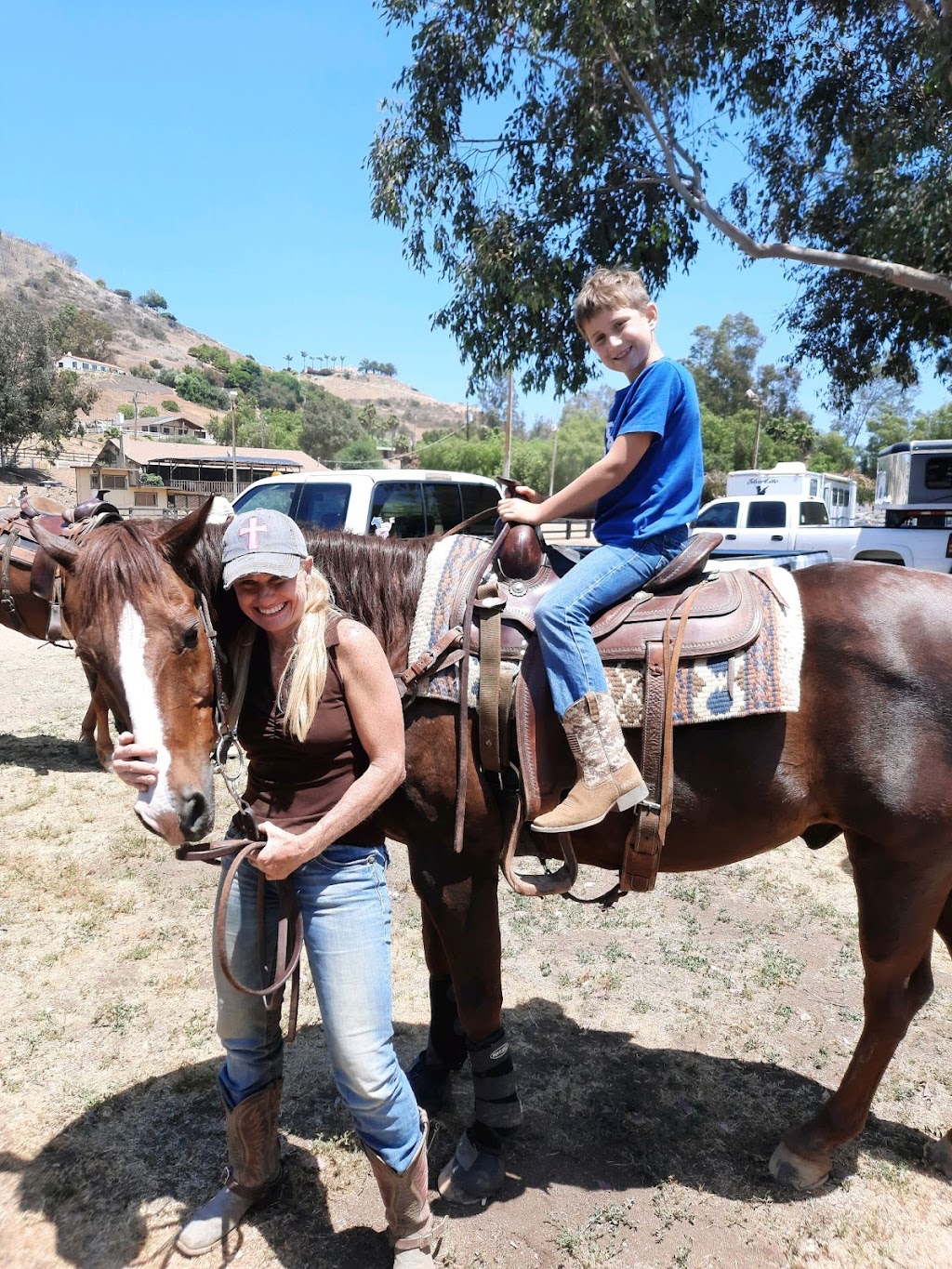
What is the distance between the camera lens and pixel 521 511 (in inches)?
93.4

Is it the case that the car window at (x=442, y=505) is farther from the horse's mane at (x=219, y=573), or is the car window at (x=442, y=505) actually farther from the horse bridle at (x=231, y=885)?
the horse bridle at (x=231, y=885)

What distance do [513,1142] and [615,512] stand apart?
7.00ft

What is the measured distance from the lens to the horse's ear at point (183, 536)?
1.95 m

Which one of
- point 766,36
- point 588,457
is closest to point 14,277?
point 588,457

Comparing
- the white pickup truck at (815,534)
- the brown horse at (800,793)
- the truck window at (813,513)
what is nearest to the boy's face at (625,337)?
the brown horse at (800,793)

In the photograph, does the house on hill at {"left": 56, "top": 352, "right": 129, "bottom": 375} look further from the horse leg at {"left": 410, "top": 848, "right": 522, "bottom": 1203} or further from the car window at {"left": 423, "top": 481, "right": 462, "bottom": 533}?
the horse leg at {"left": 410, "top": 848, "right": 522, "bottom": 1203}

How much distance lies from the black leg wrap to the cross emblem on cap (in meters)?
1.65

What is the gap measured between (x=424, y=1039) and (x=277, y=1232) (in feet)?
3.23

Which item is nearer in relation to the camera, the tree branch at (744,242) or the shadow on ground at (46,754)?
the shadow on ground at (46,754)

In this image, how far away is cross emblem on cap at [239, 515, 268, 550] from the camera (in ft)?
6.06

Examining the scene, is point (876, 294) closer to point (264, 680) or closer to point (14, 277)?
point (264, 680)

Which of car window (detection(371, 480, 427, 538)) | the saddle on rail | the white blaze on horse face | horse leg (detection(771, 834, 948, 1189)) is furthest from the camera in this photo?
car window (detection(371, 480, 427, 538))

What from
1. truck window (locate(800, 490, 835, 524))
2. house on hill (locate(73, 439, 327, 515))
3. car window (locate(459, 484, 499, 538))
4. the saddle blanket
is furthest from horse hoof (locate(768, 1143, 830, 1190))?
house on hill (locate(73, 439, 327, 515))

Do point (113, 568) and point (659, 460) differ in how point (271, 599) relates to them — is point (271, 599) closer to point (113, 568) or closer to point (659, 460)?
point (113, 568)
